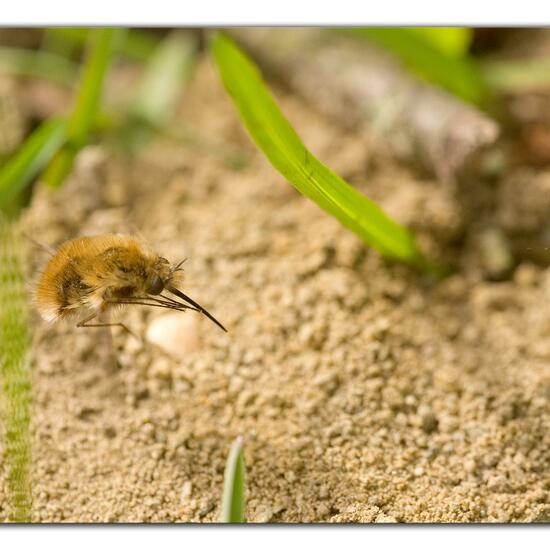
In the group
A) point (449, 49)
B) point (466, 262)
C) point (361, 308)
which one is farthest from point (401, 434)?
point (449, 49)

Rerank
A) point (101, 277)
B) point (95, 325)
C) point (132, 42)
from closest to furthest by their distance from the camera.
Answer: point (101, 277) < point (95, 325) < point (132, 42)

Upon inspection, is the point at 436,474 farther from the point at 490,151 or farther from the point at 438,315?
the point at 490,151

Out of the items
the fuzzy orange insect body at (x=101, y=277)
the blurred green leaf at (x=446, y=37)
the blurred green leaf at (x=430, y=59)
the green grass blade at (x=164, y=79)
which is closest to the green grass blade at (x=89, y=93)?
the green grass blade at (x=164, y=79)

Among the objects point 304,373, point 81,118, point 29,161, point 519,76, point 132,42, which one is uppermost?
point 132,42

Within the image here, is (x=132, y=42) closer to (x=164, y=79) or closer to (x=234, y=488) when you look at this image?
(x=164, y=79)

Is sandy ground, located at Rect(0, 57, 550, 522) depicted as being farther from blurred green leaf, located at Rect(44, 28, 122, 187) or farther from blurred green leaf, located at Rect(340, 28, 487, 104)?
blurred green leaf, located at Rect(340, 28, 487, 104)

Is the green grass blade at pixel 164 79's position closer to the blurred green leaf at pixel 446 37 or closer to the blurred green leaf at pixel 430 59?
the blurred green leaf at pixel 430 59

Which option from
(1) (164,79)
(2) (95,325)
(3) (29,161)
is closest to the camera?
(2) (95,325)

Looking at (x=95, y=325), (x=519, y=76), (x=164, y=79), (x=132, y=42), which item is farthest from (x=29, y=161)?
(x=519, y=76)
